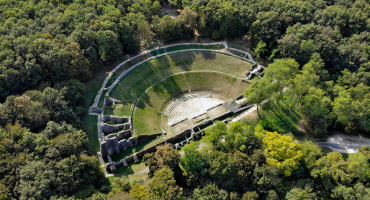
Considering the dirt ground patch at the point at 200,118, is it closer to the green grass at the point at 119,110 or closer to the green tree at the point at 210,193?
the green grass at the point at 119,110

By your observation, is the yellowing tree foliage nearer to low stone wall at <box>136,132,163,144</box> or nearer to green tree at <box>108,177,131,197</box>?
low stone wall at <box>136,132,163,144</box>

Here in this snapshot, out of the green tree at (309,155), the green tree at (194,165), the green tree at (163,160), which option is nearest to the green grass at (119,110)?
the green tree at (163,160)

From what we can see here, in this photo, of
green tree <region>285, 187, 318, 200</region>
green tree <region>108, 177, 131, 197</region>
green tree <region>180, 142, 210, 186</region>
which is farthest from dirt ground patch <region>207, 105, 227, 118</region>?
green tree <region>108, 177, 131, 197</region>

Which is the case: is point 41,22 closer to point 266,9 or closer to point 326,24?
point 266,9

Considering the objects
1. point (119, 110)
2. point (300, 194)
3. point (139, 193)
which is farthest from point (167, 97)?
point (300, 194)

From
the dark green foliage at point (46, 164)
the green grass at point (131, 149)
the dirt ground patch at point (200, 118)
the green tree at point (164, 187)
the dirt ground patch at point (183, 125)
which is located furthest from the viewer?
the dirt ground patch at point (200, 118)

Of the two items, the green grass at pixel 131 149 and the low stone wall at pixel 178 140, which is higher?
the green grass at pixel 131 149
